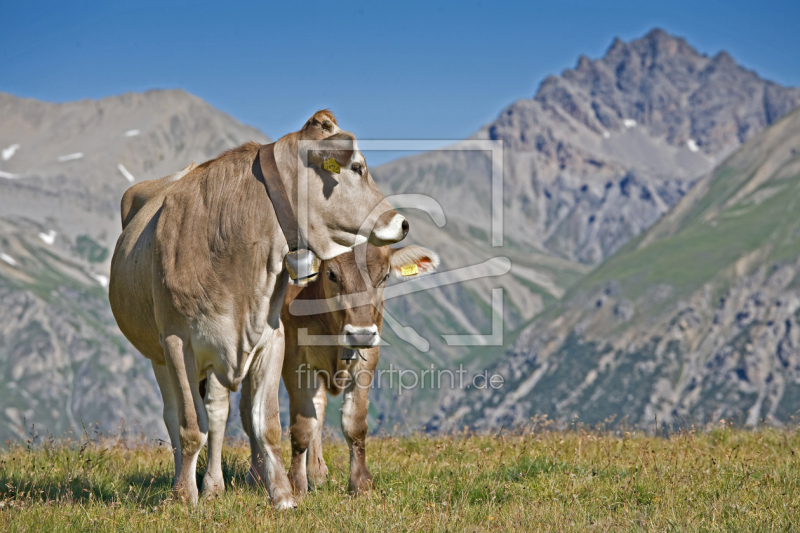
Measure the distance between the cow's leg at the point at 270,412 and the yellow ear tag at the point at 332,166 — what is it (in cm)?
183

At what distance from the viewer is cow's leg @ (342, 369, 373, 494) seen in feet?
31.5

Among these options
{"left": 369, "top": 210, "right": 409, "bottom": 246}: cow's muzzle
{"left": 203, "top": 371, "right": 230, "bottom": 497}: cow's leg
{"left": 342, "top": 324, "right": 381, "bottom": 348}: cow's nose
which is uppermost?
{"left": 369, "top": 210, "right": 409, "bottom": 246}: cow's muzzle

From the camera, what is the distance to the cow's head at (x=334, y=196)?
8203 millimetres

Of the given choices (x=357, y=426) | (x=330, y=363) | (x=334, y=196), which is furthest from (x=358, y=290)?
(x=334, y=196)

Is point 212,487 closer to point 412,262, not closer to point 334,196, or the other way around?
point 334,196

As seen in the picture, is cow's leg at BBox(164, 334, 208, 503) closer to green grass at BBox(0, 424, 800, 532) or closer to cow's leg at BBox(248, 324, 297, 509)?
green grass at BBox(0, 424, 800, 532)

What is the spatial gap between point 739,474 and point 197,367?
5961mm

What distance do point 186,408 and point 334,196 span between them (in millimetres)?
2641

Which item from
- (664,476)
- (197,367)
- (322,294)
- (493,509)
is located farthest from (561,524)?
(322,294)

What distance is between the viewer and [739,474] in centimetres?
870

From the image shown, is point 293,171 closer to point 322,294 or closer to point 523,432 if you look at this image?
point 322,294

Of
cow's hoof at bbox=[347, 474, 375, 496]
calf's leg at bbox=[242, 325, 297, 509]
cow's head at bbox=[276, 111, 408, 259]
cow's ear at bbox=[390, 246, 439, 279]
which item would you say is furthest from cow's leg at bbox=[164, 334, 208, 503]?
cow's ear at bbox=[390, 246, 439, 279]

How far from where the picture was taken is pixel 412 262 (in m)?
11.1

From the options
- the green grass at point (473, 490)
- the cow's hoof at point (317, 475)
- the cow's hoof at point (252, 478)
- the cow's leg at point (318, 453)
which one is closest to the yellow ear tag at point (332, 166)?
the green grass at point (473, 490)
